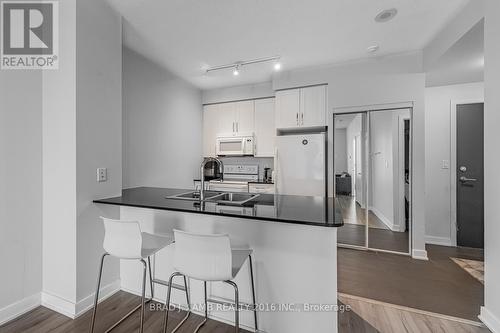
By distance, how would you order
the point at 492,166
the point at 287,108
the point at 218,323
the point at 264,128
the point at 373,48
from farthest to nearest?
1. the point at 264,128
2. the point at 287,108
3. the point at 373,48
4. the point at 218,323
5. the point at 492,166

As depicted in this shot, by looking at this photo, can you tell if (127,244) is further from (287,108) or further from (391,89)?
(391,89)

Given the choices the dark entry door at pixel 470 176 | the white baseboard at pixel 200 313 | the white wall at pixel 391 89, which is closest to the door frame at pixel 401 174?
the white wall at pixel 391 89

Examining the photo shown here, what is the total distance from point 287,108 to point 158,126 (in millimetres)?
1936

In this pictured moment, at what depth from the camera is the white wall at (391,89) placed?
2932mm

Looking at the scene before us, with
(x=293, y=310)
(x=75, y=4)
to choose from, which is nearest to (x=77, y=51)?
(x=75, y=4)

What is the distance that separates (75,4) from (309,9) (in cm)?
193

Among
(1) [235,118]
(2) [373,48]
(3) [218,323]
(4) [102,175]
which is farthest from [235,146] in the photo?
(3) [218,323]

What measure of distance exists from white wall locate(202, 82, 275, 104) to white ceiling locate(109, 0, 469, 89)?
2.25 feet

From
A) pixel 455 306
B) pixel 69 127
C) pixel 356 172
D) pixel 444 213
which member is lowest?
pixel 455 306

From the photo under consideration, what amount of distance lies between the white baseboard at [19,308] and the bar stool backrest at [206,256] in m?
1.60

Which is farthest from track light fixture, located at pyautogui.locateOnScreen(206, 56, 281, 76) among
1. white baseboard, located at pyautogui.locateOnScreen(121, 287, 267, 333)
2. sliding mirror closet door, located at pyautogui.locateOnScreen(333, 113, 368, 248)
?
white baseboard, located at pyautogui.locateOnScreen(121, 287, 267, 333)

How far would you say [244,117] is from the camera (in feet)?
13.5

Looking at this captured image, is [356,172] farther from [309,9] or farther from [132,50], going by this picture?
[132,50]

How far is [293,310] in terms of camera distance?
1.56 m
